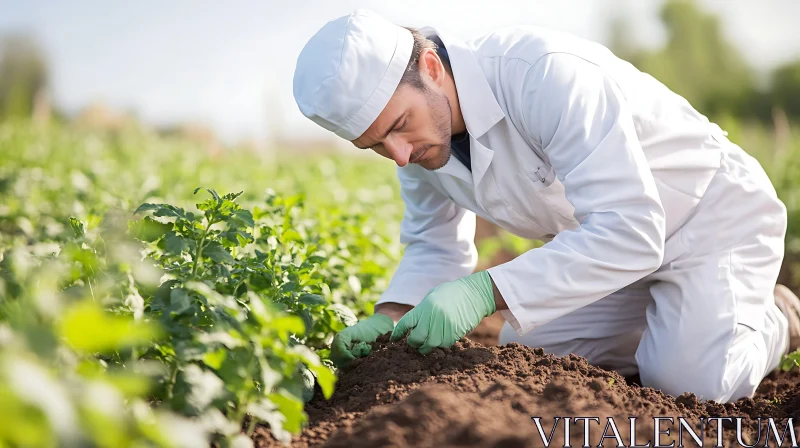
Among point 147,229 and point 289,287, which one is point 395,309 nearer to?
point 289,287

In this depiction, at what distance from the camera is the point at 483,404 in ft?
5.59

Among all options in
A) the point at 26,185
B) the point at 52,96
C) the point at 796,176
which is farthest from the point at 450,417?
the point at 52,96

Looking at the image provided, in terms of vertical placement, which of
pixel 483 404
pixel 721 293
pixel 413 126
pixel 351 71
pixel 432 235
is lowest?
pixel 483 404

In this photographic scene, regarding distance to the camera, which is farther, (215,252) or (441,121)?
(441,121)

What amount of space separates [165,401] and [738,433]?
4.69 feet

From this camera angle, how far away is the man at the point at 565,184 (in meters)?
2.14

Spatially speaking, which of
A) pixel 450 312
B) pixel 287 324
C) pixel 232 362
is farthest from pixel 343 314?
pixel 287 324

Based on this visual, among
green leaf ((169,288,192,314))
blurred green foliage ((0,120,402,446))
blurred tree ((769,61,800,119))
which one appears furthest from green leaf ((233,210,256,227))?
blurred tree ((769,61,800,119))

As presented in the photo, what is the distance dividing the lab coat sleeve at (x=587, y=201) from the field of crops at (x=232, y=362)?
21cm

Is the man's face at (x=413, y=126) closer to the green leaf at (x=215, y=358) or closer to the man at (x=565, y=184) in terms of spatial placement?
the man at (x=565, y=184)

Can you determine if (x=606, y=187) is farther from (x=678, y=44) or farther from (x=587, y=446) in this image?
(x=678, y=44)

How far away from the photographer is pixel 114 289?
1.79m

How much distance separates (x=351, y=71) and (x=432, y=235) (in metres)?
0.94

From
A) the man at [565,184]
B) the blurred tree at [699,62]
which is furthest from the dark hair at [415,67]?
the blurred tree at [699,62]
